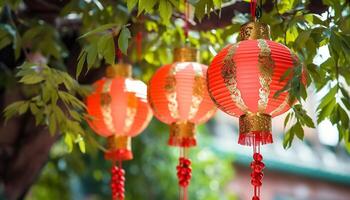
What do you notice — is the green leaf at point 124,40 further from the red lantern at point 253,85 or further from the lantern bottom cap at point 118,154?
the lantern bottom cap at point 118,154

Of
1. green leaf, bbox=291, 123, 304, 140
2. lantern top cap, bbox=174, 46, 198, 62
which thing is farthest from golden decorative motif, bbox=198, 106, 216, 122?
green leaf, bbox=291, 123, 304, 140

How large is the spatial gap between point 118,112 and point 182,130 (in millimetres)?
298

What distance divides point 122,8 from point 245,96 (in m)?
1.20

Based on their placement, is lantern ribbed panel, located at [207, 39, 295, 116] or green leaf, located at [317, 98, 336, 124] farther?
green leaf, located at [317, 98, 336, 124]

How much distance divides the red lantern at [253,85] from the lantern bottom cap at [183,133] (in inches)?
16.9

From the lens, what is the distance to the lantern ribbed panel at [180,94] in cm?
268

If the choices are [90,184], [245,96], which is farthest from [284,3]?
[90,184]

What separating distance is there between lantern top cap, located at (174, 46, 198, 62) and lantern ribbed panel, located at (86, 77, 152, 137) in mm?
223

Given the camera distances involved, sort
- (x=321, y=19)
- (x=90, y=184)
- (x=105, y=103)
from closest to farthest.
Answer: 1. (x=321, y=19)
2. (x=105, y=103)
3. (x=90, y=184)

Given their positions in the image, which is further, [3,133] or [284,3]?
[3,133]

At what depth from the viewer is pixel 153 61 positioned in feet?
11.4

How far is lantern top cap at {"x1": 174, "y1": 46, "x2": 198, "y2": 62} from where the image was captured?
282 cm

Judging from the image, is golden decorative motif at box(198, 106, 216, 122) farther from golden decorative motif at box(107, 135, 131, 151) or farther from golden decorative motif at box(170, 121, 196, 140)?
golden decorative motif at box(107, 135, 131, 151)

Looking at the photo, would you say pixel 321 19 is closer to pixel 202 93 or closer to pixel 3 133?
pixel 202 93
